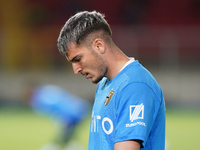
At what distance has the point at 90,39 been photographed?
8.83ft

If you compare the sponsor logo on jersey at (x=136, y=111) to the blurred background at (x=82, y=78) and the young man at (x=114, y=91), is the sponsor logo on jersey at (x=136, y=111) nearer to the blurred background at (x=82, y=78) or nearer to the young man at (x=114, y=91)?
the young man at (x=114, y=91)

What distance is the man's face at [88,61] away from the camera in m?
2.70

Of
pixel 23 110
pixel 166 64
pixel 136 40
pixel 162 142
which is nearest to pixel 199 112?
pixel 166 64

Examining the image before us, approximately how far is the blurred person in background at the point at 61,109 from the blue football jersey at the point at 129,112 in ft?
18.4

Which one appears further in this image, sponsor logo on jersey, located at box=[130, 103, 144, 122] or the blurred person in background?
the blurred person in background

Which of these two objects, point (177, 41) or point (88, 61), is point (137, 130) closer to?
point (88, 61)

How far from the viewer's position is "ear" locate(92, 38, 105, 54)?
2.71 meters

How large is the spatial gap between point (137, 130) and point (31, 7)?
665 inches

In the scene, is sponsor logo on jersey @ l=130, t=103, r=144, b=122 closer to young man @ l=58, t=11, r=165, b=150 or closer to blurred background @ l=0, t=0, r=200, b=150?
young man @ l=58, t=11, r=165, b=150

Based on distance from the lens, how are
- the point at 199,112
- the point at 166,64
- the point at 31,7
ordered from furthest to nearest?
the point at 31,7, the point at 166,64, the point at 199,112

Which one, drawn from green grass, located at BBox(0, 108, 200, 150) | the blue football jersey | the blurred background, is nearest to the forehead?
the blue football jersey

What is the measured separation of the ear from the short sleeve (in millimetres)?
352

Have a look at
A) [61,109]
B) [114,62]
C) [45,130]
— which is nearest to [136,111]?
[114,62]

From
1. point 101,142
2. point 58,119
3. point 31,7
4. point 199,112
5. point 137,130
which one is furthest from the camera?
point 31,7
